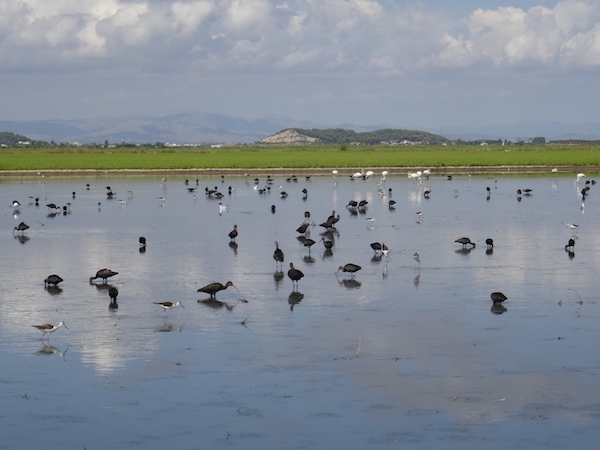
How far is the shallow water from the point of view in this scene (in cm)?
1120

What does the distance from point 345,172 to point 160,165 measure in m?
14.3

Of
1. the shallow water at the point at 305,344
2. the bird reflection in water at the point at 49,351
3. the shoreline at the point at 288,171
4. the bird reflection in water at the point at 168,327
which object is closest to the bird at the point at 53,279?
the shallow water at the point at 305,344

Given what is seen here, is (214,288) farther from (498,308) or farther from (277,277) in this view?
(498,308)

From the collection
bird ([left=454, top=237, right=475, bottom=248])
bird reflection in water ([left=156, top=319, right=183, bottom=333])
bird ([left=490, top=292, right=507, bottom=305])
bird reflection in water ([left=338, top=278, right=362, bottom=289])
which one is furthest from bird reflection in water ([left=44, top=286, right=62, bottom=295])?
bird ([left=454, top=237, right=475, bottom=248])

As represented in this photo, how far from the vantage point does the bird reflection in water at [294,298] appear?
1822 cm

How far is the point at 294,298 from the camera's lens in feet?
61.8

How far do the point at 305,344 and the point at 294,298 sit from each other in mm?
3861

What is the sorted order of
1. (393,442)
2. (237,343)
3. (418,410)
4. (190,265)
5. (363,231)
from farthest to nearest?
1. (363,231)
2. (190,265)
3. (237,343)
4. (418,410)
5. (393,442)

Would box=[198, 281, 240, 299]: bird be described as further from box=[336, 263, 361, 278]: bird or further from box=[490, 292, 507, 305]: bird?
box=[490, 292, 507, 305]: bird

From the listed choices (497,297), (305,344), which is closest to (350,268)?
(497,297)

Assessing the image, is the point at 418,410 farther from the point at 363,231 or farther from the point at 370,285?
the point at 363,231

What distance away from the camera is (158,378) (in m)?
13.2

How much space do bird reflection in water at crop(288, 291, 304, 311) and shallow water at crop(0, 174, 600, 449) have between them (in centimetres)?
9

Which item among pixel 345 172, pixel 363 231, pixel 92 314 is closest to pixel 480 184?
pixel 345 172
